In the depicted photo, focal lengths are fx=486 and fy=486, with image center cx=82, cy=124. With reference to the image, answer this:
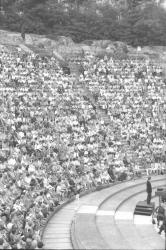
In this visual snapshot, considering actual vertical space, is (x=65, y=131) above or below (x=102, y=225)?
above

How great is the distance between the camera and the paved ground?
22.5m

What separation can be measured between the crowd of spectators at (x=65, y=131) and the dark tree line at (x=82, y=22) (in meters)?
10.5

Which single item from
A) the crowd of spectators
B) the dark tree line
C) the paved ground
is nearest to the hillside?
the dark tree line

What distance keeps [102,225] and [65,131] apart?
51.3 ft

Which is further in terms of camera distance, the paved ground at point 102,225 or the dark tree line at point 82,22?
the dark tree line at point 82,22

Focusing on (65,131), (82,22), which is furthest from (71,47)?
(65,131)

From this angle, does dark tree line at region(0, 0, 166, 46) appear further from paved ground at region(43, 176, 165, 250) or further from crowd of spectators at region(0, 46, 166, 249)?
→ paved ground at region(43, 176, 165, 250)

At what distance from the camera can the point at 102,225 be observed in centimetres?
2536

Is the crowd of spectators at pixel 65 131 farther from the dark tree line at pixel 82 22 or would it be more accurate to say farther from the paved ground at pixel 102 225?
the dark tree line at pixel 82 22

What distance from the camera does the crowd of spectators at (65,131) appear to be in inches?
1029

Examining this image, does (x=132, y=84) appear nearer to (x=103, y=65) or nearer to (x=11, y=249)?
(x=103, y=65)

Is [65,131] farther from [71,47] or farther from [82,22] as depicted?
[82,22]

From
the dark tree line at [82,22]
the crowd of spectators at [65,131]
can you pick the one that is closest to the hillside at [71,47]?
the dark tree line at [82,22]

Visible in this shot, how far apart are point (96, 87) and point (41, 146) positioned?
51.9ft
